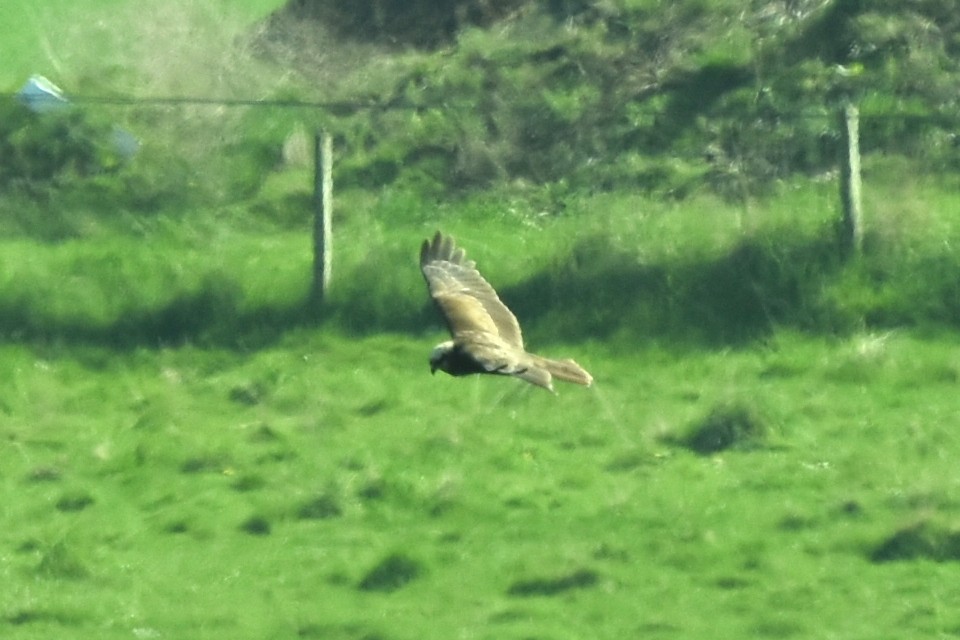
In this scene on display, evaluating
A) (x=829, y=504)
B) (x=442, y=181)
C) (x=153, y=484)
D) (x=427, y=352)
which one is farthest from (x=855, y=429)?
(x=442, y=181)

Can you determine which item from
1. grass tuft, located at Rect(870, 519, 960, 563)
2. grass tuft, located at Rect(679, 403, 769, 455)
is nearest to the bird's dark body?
grass tuft, located at Rect(870, 519, 960, 563)

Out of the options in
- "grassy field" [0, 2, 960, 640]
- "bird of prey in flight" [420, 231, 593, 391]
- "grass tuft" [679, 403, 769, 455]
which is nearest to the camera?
"bird of prey in flight" [420, 231, 593, 391]

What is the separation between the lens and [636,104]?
1827cm

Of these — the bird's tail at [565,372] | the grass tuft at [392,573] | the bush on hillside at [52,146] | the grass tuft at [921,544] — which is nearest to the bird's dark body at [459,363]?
the bird's tail at [565,372]

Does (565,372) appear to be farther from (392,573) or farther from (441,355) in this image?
(392,573)

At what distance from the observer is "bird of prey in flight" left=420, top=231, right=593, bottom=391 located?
1016cm

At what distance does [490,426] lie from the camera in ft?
43.2

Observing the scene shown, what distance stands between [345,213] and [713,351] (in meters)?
3.71

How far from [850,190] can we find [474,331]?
4.69 m

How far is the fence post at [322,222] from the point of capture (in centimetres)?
1508

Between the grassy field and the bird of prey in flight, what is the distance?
1.22 m

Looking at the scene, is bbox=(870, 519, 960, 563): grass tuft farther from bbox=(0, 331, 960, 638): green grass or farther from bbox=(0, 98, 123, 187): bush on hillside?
bbox=(0, 98, 123, 187): bush on hillside

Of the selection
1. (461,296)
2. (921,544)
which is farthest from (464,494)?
(921,544)

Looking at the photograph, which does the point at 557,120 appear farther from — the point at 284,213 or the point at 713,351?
the point at 713,351
